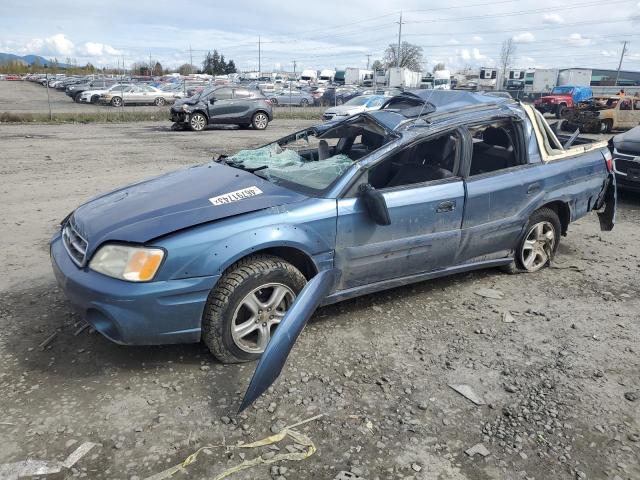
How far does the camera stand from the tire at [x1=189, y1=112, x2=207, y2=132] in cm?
1862

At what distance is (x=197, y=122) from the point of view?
18.7 metres

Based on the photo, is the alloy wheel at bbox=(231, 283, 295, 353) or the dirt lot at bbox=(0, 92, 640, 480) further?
the alloy wheel at bbox=(231, 283, 295, 353)

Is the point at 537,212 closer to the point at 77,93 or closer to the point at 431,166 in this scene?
the point at 431,166

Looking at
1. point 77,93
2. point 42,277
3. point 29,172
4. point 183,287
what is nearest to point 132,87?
point 77,93

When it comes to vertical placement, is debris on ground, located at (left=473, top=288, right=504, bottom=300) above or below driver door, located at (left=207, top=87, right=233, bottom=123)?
below

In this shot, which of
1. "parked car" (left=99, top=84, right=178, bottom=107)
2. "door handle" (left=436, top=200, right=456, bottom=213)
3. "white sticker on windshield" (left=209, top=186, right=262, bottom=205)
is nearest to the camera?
"white sticker on windshield" (left=209, top=186, right=262, bottom=205)

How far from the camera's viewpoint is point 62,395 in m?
3.09

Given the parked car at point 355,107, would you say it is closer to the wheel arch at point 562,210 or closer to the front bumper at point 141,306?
the wheel arch at point 562,210

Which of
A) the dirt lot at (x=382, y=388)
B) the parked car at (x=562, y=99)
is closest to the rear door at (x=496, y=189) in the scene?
the dirt lot at (x=382, y=388)

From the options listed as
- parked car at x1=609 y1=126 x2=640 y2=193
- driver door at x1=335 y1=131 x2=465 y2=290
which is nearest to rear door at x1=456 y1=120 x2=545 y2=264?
driver door at x1=335 y1=131 x2=465 y2=290

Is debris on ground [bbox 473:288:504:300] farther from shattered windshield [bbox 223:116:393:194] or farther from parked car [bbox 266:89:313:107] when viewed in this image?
parked car [bbox 266:89:313:107]

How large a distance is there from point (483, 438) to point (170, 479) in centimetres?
159

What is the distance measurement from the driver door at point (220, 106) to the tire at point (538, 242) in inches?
624

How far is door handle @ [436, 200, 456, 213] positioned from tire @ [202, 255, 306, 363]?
1.23m
